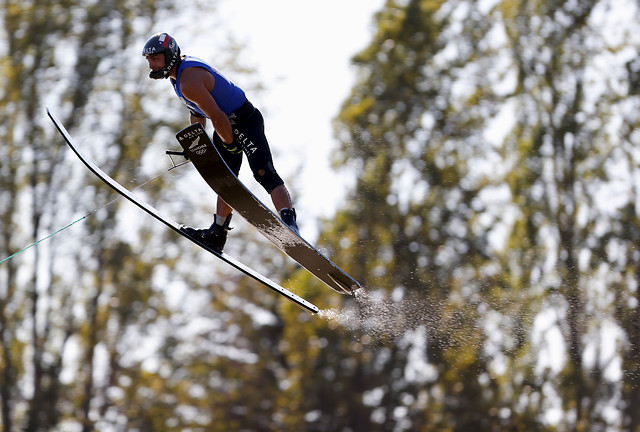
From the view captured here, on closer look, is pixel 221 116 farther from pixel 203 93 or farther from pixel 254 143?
pixel 254 143

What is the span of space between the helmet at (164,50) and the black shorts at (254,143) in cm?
68

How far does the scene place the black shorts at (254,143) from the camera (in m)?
7.09

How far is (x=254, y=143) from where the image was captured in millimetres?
7109

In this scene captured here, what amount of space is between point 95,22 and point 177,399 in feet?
31.5

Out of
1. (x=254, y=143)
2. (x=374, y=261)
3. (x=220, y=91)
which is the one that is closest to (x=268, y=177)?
(x=254, y=143)

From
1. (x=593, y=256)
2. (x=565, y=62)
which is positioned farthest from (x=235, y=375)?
(x=565, y=62)

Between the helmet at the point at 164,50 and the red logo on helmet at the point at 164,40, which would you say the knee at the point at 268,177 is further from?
the red logo on helmet at the point at 164,40

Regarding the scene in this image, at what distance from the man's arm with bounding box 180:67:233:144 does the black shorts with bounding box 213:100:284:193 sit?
0.26 m

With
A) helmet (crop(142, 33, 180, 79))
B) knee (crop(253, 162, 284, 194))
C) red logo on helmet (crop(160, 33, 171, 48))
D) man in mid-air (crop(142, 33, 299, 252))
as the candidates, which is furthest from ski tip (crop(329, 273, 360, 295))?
red logo on helmet (crop(160, 33, 171, 48))

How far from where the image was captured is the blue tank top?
675 centimetres

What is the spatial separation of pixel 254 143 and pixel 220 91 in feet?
1.72

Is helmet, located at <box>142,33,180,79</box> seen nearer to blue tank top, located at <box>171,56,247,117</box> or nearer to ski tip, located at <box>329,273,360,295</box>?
blue tank top, located at <box>171,56,247,117</box>

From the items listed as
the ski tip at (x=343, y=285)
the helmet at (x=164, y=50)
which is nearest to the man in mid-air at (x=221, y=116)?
the helmet at (x=164, y=50)

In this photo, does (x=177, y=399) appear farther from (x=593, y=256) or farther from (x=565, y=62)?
(x=565, y=62)
